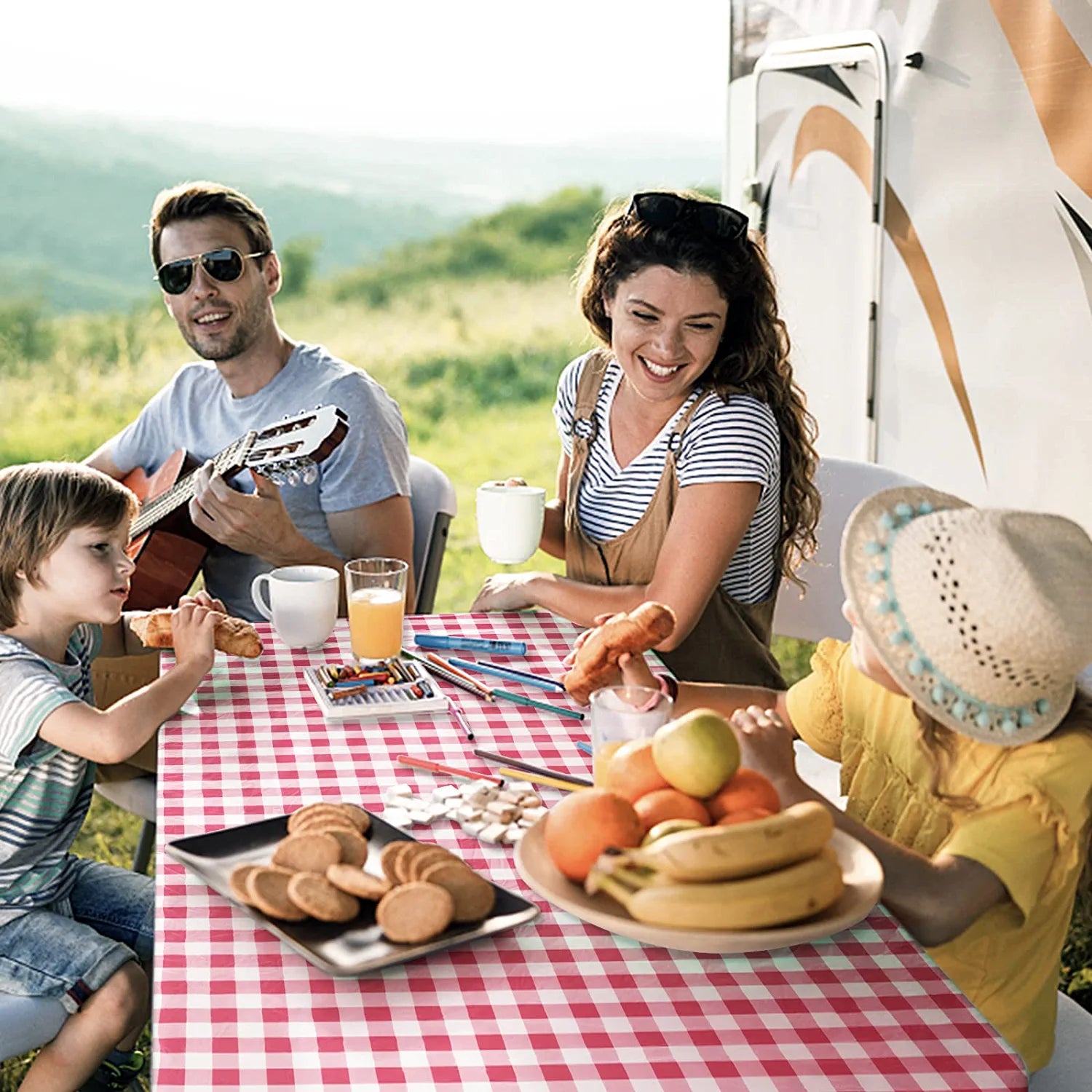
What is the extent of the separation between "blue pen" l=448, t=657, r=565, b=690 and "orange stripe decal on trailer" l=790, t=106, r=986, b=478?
1.76m

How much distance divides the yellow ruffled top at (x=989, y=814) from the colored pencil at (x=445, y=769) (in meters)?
0.46

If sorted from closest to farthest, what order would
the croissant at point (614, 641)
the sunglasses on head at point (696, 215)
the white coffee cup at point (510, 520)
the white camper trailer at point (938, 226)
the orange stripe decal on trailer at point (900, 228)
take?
the croissant at point (614, 641) → the white coffee cup at point (510, 520) → the sunglasses on head at point (696, 215) → the white camper trailer at point (938, 226) → the orange stripe decal on trailer at point (900, 228)

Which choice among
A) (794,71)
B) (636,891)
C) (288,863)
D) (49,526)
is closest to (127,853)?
(49,526)

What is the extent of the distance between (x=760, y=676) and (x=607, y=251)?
771 mm

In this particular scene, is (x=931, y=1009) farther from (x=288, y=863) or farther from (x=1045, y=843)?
(x=288, y=863)

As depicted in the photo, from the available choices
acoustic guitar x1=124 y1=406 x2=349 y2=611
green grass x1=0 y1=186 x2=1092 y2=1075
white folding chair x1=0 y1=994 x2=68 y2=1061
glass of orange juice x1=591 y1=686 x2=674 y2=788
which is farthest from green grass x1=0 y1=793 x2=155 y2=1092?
green grass x1=0 y1=186 x2=1092 y2=1075

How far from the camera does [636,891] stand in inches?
48.6

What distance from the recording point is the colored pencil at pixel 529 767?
167cm

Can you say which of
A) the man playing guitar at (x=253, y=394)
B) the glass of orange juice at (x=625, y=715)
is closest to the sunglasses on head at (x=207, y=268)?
the man playing guitar at (x=253, y=394)

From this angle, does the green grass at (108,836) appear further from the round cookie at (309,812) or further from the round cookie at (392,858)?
the round cookie at (392,858)

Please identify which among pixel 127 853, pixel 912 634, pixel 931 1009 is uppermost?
pixel 912 634

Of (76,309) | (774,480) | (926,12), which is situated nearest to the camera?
(774,480)

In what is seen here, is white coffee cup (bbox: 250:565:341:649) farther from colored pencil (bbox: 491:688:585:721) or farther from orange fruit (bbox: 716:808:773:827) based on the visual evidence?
orange fruit (bbox: 716:808:773:827)

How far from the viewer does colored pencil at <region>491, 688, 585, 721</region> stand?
1.89 metres
